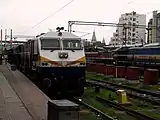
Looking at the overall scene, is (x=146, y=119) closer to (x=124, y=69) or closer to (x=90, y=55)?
(x=124, y=69)

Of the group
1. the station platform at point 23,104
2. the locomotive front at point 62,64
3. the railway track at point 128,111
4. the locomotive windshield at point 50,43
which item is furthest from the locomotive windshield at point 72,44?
the railway track at point 128,111

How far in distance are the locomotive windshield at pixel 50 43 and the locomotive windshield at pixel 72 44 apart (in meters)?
0.34

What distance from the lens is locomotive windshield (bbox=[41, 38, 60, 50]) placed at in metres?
15.8

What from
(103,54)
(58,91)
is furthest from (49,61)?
(103,54)

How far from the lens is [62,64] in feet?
50.3

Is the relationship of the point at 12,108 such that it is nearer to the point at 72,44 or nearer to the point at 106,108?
the point at 106,108

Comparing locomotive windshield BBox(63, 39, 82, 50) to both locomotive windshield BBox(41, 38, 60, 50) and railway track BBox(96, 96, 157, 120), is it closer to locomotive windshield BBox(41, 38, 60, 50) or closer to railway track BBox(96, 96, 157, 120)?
locomotive windshield BBox(41, 38, 60, 50)

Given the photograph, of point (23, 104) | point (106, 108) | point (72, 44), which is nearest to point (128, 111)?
point (106, 108)

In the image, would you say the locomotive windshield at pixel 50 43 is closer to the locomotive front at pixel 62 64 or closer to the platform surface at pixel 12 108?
the locomotive front at pixel 62 64

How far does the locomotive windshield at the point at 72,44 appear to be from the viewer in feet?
52.4

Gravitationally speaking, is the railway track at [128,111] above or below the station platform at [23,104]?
below

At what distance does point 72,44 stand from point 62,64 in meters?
1.30

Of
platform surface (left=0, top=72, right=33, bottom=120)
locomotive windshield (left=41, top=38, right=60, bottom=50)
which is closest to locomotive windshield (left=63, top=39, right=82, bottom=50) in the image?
locomotive windshield (left=41, top=38, right=60, bottom=50)

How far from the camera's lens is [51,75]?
15.3 m
